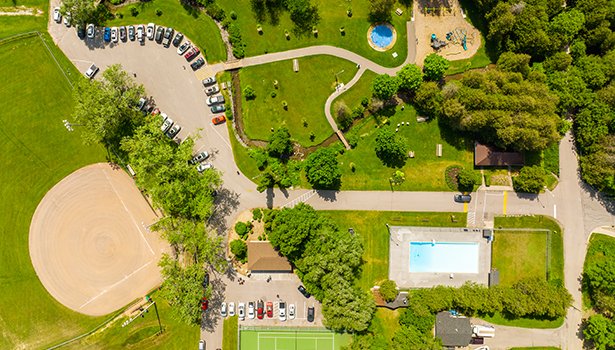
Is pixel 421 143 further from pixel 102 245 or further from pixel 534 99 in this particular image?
pixel 102 245

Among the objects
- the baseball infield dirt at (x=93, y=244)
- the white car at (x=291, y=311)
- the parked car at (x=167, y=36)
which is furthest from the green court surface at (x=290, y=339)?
the parked car at (x=167, y=36)

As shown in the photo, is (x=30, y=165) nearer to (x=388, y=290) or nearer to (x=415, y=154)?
(x=388, y=290)

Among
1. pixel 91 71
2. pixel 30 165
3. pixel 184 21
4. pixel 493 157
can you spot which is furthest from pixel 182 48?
pixel 493 157

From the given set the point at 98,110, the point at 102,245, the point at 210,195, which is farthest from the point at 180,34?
the point at 102,245

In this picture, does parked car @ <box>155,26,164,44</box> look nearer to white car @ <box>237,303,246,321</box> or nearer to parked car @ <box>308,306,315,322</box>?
white car @ <box>237,303,246,321</box>

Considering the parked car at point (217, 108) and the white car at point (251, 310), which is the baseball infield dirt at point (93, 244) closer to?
the white car at point (251, 310)
